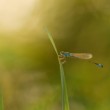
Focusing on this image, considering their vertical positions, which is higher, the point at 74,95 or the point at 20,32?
the point at 20,32

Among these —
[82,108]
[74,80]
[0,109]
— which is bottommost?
[0,109]

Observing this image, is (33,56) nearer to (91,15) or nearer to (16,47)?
(16,47)

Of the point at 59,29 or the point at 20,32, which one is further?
the point at 59,29

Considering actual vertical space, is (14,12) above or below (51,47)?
above

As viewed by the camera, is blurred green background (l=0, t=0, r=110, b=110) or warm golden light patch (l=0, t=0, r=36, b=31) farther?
warm golden light patch (l=0, t=0, r=36, b=31)

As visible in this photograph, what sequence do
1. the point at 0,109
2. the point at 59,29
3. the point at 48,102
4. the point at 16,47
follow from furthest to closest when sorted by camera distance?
the point at 59,29 → the point at 16,47 → the point at 48,102 → the point at 0,109

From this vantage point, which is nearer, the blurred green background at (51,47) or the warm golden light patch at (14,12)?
the blurred green background at (51,47)

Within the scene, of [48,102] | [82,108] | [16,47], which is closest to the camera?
[48,102]

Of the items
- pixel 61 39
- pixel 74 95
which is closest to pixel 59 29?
pixel 61 39
